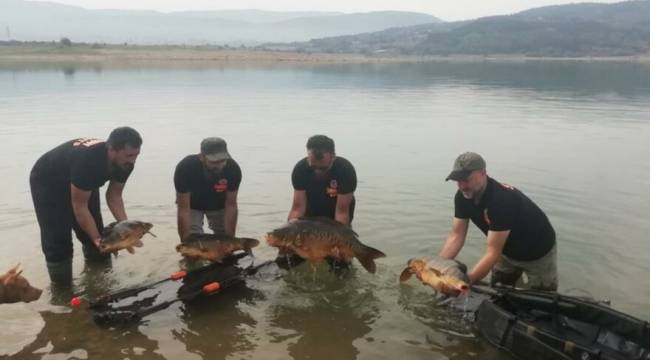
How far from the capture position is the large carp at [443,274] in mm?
5473

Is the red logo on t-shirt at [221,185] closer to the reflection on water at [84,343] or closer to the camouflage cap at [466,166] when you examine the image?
the reflection on water at [84,343]

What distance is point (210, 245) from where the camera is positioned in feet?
21.3

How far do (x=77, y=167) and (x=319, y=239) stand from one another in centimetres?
278

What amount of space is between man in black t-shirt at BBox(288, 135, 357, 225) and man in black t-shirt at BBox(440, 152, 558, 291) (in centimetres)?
144

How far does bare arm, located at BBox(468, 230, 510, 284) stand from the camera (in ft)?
18.9

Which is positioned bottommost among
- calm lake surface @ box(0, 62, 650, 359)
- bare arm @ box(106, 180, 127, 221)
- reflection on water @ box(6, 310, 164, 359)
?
reflection on water @ box(6, 310, 164, 359)

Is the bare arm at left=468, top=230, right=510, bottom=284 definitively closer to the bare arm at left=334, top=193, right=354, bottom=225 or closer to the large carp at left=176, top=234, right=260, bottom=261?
the bare arm at left=334, top=193, right=354, bottom=225

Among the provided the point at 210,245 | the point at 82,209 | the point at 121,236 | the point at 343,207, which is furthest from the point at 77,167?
the point at 343,207

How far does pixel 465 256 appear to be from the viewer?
9094 mm

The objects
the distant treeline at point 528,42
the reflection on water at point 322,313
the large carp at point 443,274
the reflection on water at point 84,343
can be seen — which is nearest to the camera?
the large carp at point 443,274

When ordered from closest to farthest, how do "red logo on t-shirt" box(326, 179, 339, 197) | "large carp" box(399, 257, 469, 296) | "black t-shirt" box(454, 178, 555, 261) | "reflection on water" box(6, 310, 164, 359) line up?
"large carp" box(399, 257, 469, 296) → "reflection on water" box(6, 310, 164, 359) → "black t-shirt" box(454, 178, 555, 261) → "red logo on t-shirt" box(326, 179, 339, 197)

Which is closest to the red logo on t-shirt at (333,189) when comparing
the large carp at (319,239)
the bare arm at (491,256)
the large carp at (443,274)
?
the large carp at (319,239)

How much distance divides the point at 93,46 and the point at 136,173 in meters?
79.0

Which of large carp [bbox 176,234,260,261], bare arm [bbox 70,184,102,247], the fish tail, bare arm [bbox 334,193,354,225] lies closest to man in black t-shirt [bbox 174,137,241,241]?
large carp [bbox 176,234,260,261]
